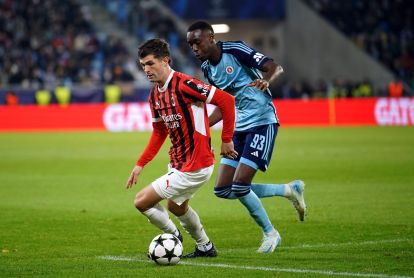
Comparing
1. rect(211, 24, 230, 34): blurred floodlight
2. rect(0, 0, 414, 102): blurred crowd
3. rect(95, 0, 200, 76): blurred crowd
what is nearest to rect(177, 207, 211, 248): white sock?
rect(0, 0, 414, 102): blurred crowd

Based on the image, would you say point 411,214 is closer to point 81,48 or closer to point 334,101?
point 334,101

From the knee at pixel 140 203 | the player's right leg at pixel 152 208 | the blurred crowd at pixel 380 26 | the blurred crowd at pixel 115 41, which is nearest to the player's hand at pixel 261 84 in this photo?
the player's right leg at pixel 152 208

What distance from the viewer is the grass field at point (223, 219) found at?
7.81m

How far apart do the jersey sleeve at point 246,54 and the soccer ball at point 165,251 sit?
6.83ft

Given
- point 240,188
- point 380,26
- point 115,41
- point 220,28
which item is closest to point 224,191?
point 240,188

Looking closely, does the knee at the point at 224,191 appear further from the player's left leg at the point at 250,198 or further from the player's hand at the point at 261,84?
the player's hand at the point at 261,84

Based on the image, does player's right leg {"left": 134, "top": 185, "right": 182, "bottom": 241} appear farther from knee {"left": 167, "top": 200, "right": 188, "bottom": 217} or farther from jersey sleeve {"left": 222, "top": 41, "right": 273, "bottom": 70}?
jersey sleeve {"left": 222, "top": 41, "right": 273, "bottom": 70}

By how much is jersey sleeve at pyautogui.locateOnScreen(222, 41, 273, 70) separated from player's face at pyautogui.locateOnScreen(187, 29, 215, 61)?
22 cm

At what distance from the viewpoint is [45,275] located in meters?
7.46

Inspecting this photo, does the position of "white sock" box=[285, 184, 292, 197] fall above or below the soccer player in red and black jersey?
below

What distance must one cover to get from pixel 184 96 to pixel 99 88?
92.6 ft

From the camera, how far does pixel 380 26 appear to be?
4144 centimetres

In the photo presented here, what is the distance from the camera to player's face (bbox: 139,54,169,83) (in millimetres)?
7960

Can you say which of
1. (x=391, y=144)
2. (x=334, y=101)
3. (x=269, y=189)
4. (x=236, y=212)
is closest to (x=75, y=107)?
(x=334, y=101)
